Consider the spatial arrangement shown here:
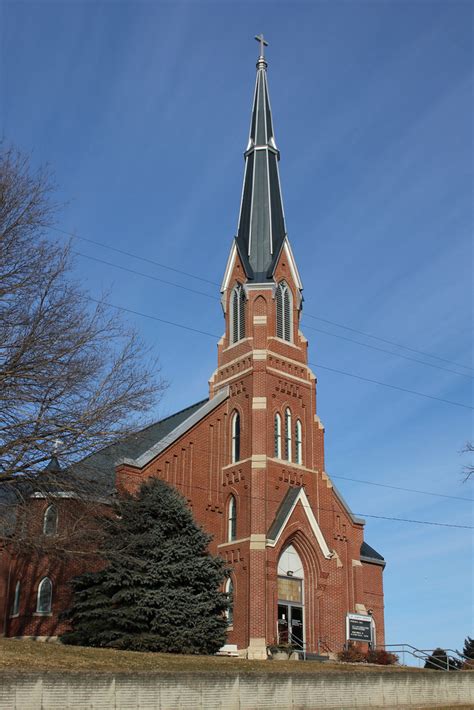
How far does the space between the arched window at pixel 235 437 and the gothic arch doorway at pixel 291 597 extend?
14.9 feet

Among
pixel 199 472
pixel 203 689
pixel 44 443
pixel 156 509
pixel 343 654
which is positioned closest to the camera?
pixel 203 689

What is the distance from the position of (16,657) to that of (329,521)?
21.4 m

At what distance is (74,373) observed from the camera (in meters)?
19.8

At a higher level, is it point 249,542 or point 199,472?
point 199,472

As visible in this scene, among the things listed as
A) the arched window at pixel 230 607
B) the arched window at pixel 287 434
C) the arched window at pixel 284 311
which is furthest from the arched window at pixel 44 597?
the arched window at pixel 284 311

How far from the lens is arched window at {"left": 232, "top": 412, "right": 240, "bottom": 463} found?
118 feet

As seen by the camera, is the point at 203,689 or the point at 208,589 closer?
the point at 203,689

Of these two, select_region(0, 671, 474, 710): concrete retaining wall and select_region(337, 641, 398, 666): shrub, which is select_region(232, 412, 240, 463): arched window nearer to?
select_region(337, 641, 398, 666): shrub

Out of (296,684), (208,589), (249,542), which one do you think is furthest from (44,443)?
(249,542)

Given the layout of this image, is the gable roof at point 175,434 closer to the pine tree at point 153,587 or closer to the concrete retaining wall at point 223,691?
the pine tree at point 153,587

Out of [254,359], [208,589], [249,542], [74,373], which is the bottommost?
[208,589]

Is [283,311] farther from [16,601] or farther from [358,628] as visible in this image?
[16,601]

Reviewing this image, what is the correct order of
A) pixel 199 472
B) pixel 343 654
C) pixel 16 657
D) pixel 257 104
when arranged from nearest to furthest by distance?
pixel 16 657
pixel 343 654
pixel 199 472
pixel 257 104

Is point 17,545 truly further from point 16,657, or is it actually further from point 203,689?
point 203,689
